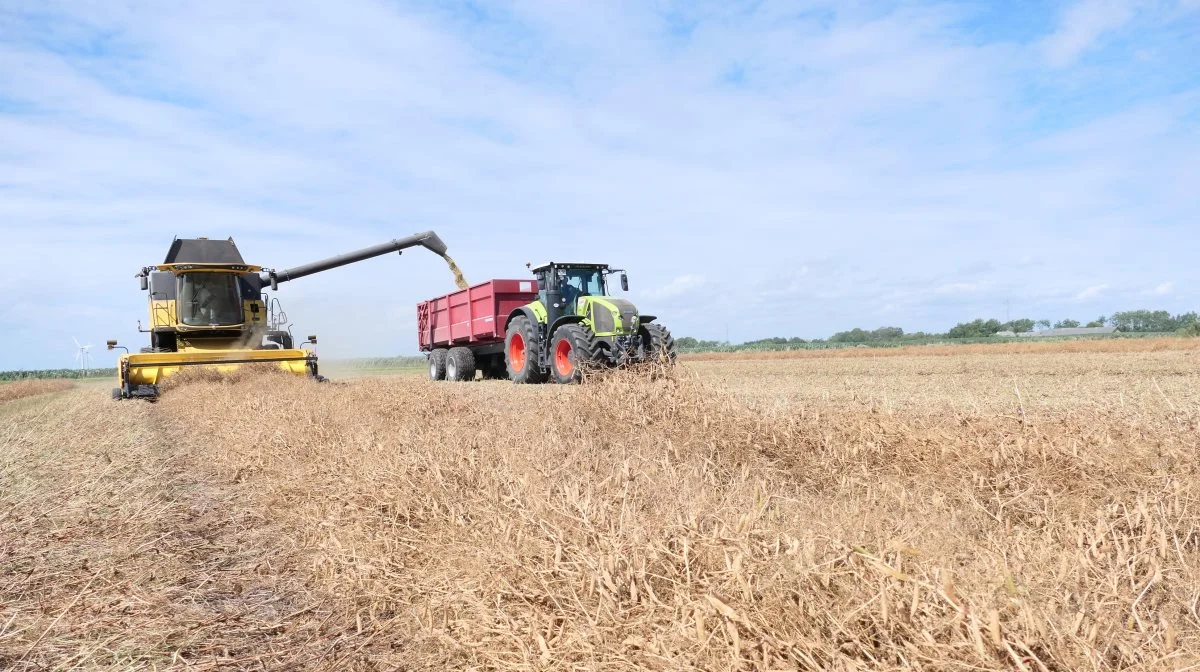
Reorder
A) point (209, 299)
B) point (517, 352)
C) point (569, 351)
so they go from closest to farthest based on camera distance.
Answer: point (569, 351) → point (209, 299) → point (517, 352)

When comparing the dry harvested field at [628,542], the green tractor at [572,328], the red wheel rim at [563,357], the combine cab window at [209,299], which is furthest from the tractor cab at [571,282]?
the dry harvested field at [628,542]

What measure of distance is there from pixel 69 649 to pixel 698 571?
8.23 ft

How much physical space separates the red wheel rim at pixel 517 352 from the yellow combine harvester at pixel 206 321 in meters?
4.07

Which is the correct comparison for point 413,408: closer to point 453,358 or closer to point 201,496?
point 201,496

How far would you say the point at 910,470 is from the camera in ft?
15.8

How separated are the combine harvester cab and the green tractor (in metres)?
0.02

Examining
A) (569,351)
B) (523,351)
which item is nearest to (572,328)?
(569,351)

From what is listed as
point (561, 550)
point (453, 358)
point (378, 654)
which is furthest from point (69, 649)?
point (453, 358)

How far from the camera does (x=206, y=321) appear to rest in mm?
14805

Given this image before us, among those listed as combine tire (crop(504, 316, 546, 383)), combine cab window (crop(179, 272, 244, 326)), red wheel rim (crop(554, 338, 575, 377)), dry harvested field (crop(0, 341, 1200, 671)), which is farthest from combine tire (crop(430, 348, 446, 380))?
dry harvested field (crop(0, 341, 1200, 671))

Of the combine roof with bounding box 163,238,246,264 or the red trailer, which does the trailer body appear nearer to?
the red trailer

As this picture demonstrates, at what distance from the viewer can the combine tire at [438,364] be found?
20422 mm

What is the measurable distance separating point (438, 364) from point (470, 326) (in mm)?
2613

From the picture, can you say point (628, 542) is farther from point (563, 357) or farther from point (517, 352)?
point (517, 352)
